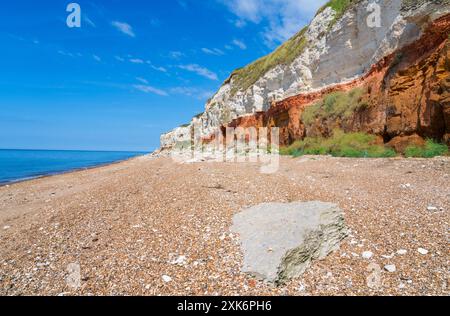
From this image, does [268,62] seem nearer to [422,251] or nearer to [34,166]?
[422,251]

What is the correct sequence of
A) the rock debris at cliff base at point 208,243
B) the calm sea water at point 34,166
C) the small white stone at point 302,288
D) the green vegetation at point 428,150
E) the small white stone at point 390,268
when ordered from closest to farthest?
1. the small white stone at point 302,288
2. the rock debris at cliff base at point 208,243
3. the small white stone at point 390,268
4. the green vegetation at point 428,150
5. the calm sea water at point 34,166

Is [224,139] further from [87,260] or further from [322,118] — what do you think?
[87,260]

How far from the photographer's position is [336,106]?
19188 mm

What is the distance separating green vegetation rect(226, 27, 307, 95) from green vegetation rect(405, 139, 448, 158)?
664 inches

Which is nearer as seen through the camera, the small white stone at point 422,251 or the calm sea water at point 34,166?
the small white stone at point 422,251

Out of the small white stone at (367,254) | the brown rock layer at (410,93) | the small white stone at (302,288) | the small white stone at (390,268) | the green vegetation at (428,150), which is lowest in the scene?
the small white stone at (302,288)

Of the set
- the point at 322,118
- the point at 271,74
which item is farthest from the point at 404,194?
the point at 271,74

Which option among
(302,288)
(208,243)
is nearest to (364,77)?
(208,243)

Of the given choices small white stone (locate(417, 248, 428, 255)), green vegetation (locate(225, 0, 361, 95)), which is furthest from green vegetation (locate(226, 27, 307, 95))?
small white stone (locate(417, 248, 428, 255))

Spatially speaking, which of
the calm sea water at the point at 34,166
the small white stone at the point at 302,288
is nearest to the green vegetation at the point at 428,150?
the small white stone at the point at 302,288

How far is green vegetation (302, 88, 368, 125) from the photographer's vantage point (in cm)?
1755

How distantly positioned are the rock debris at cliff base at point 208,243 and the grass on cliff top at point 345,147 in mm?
5133

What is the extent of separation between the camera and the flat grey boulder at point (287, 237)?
3.85m

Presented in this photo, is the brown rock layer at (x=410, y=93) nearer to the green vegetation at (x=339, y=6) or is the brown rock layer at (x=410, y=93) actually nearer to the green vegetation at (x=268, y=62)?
the green vegetation at (x=339, y=6)
